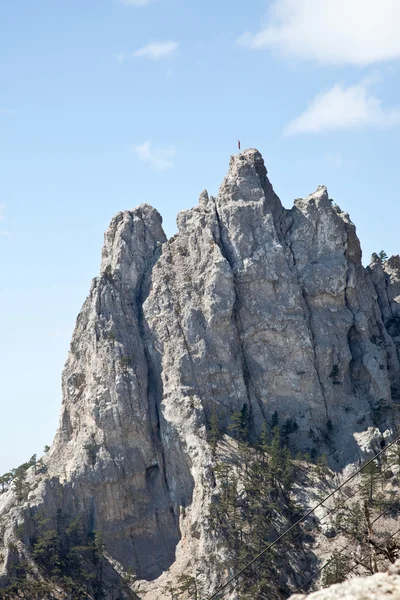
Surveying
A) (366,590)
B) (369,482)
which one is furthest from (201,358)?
(366,590)

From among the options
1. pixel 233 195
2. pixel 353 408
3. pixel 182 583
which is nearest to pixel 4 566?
pixel 182 583

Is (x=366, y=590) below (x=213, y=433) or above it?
below

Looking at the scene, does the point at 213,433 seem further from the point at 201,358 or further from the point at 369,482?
the point at 369,482

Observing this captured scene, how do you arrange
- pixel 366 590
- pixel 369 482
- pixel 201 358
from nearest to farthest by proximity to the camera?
pixel 366 590 < pixel 369 482 < pixel 201 358

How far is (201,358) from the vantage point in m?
106

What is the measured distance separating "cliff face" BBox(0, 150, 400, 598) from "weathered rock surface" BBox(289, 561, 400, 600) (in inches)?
2509

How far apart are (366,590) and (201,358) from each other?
75.4 m

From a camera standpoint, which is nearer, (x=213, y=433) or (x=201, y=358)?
(x=213, y=433)

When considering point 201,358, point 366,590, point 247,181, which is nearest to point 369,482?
point 201,358

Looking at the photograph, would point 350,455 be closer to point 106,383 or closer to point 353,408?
point 353,408

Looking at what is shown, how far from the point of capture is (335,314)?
109m

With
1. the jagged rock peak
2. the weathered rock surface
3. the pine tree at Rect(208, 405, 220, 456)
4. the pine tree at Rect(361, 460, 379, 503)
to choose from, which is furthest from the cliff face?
the weathered rock surface

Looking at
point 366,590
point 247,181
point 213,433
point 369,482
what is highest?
point 247,181

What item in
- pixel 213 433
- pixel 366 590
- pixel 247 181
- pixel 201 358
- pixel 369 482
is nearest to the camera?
pixel 366 590
